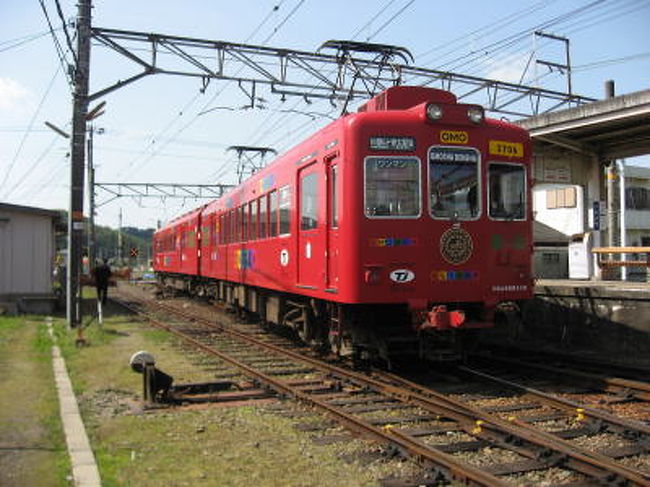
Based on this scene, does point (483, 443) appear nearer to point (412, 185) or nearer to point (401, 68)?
point (412, 185)

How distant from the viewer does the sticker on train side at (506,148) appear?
854 centimetres

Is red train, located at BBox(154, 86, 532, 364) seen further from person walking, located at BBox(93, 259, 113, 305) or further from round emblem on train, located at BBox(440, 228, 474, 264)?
person walking, located at BBox(93, 259, 113, 305)

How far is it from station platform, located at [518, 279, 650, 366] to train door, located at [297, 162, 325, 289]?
326 centimetres

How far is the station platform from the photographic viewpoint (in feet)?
35.3

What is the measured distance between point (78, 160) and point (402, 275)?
9.57 meters

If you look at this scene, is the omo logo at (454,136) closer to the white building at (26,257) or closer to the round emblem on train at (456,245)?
the round emblem on train at (456,245)

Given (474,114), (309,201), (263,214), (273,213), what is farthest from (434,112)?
(263,214)

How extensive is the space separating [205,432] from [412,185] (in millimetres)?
3836

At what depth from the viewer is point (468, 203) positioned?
8.40m

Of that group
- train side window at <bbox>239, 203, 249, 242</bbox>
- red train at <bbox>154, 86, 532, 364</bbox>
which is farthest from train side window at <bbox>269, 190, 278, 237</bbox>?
train side window at <bbox>239, 203, 249, 242</bbox>

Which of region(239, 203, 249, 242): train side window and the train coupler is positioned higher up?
region(239, 203, 249, 242): train side window

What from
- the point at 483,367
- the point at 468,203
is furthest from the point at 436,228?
the point at 483,367

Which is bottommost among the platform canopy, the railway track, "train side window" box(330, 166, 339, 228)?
the railway track

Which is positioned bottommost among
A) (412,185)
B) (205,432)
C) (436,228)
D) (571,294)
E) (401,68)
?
(205,432)
